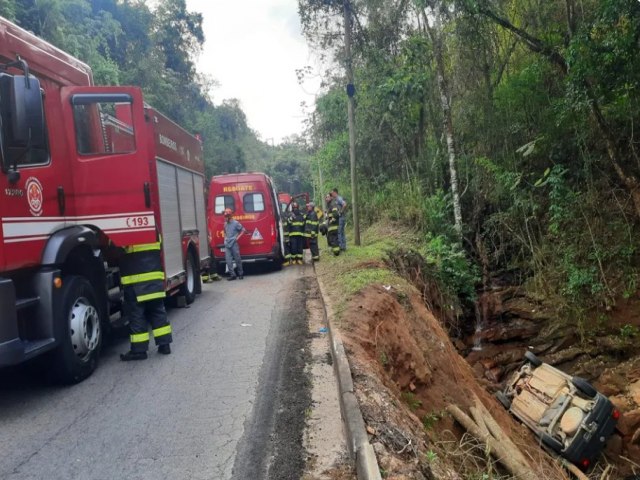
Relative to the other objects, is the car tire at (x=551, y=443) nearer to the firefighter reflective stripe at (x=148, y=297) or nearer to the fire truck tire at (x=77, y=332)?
the firefighter reflective stripe at (x=148, y=297)

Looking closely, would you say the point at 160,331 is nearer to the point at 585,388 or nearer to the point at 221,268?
the point at 585,388

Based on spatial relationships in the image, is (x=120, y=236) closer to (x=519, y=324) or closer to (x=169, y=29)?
(x=519, y=324)

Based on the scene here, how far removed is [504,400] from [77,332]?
6.25 m

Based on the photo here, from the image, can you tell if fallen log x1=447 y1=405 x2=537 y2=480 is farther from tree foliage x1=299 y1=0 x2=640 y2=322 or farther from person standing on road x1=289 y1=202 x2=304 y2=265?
person standing on road x1=289 y1=202 x2=304 y2=265

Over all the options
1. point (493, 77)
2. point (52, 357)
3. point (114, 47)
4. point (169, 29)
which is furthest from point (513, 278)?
point (169, 29)

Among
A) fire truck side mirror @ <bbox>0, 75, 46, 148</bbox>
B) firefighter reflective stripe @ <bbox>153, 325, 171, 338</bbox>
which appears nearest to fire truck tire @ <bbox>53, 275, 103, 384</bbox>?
firefighter reflective stripe @ <bbox>153, 325, 171, 338</bbox>

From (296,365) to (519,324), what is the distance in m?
7.29

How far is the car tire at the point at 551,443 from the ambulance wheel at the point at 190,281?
6.14 meters

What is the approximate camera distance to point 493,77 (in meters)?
14.2

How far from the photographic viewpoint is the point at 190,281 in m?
9.87

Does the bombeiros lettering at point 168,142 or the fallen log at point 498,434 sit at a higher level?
the bombeiros lettering at point 168,142

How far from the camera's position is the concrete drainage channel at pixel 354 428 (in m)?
3.04

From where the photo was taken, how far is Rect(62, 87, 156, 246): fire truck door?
18.6 feet

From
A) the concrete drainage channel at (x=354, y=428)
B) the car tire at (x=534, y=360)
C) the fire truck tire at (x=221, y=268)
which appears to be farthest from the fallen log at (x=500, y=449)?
the fire truck tire at (x=221, y=268)
